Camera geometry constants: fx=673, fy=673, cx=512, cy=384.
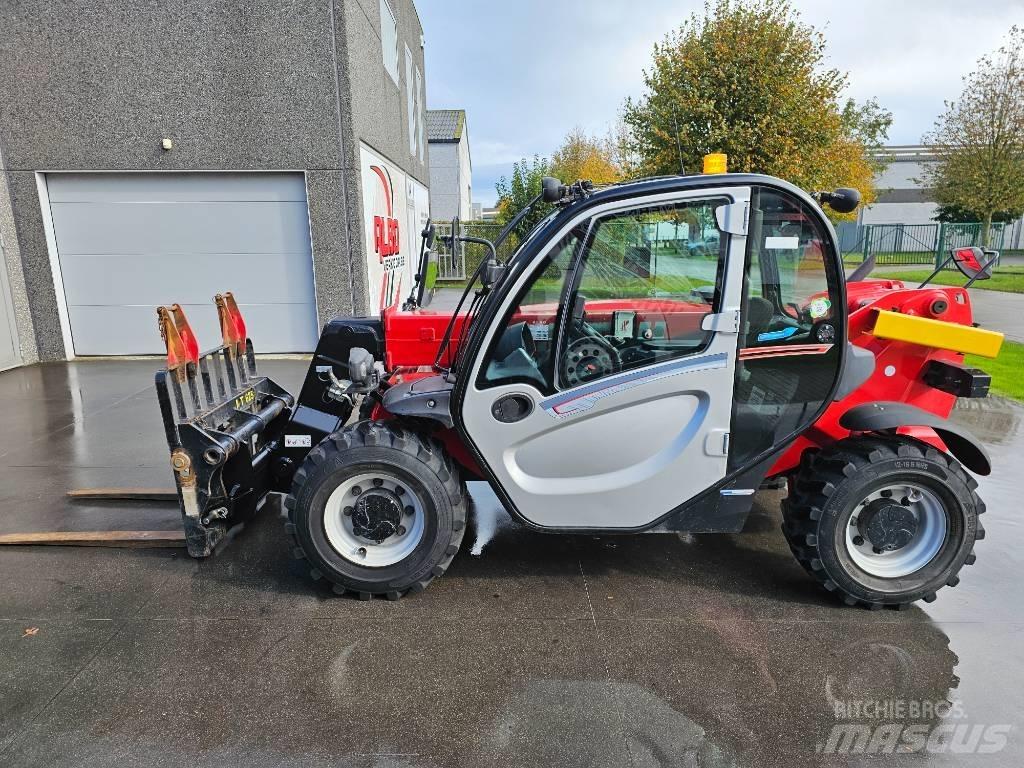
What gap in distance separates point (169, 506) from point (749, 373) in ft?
13.4

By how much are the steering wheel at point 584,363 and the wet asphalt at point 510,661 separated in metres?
1.24

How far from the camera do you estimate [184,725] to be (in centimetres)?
271

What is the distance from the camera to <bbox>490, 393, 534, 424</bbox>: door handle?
335 centimetres

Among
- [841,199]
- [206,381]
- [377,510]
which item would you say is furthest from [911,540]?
[206,381]

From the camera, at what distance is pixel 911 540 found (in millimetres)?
3547

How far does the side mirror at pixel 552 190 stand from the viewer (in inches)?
133

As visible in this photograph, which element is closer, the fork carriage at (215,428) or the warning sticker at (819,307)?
the warning sticker at (819,307)

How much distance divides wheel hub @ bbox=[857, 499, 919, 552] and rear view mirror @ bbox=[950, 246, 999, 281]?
55.6 inches

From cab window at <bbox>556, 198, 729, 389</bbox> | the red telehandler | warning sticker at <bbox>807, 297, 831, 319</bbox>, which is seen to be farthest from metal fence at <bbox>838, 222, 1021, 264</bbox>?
cab window at <bbox>556, 198, 729, 389</bbox>

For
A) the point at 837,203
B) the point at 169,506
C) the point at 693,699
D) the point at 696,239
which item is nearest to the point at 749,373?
the point at 696,239

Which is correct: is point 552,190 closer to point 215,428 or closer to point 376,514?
point 376,514

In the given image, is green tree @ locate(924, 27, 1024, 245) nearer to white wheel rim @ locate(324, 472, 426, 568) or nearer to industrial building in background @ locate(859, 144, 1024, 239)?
industrial building in background @ locate(859, 144, 1024, 239)

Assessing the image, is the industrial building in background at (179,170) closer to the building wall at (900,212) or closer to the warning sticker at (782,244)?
the warning sticker at (782,244)

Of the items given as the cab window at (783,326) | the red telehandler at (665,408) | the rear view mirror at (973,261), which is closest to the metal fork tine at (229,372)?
the red telehandler at (665,408)
